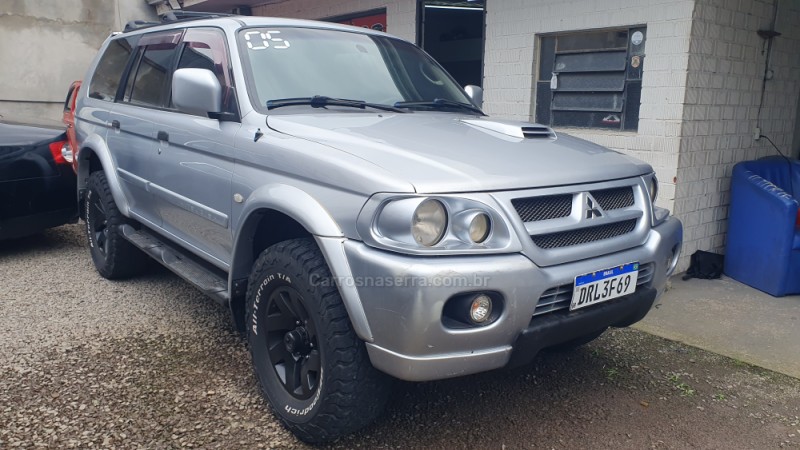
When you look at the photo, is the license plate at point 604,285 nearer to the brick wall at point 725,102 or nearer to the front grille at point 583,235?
the front grille at point 583,235

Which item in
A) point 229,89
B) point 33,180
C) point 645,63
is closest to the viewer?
point 229,89

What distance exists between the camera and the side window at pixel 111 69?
15.8ft

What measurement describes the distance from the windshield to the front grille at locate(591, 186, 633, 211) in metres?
1.27

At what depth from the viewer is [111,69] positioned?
197 inches

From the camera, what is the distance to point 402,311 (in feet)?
7.44

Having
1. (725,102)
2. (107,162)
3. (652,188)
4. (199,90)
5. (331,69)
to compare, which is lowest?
(107,162)

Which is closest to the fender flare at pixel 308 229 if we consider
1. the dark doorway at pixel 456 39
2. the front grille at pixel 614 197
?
the front grille at pixel 614 197

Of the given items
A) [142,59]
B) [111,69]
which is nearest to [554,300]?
[142,59]

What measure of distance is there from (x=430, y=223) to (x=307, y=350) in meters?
0.89

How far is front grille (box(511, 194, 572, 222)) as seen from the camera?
2520 mm

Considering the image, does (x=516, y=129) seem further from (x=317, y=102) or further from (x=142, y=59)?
(x=142, y=59)

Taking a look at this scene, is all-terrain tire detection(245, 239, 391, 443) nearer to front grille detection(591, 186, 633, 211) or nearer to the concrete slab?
front grille detection(591, 186, 633, 211)

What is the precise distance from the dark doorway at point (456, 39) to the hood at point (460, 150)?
4.60m

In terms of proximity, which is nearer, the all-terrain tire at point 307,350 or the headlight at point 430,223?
the headlight at point 430,223
